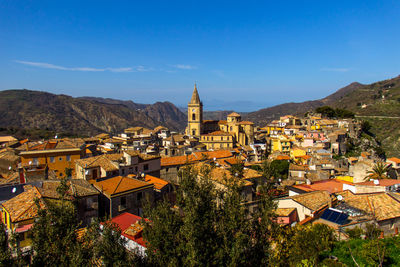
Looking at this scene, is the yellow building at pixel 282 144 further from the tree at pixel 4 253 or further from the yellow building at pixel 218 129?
the tree at pixel 4 253

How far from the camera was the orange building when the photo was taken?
31178 mm

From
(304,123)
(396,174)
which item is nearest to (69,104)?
(304,123)

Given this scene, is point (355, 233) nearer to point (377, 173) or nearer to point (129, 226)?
point (129, 226)

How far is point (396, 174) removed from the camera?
37.1 metres

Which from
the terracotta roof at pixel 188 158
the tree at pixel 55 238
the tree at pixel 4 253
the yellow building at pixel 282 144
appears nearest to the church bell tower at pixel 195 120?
the yellow building at pixel 282 144

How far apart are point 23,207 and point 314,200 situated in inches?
800

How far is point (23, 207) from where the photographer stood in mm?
17156

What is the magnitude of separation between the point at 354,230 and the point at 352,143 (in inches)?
2180

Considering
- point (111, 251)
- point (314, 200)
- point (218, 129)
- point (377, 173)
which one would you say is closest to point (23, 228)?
point (111, 251)

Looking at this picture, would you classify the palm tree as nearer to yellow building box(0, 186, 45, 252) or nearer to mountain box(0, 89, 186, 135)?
yellow building box(0, 186, 45, 252)

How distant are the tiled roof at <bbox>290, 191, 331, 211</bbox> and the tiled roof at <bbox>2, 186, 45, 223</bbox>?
1753cm

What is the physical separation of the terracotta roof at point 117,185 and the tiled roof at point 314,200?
12.9 metres

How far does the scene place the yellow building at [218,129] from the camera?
65250 millimetres

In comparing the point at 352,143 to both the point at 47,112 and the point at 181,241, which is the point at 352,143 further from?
the point at 47,112
